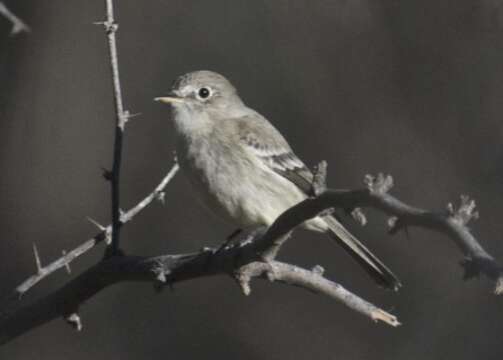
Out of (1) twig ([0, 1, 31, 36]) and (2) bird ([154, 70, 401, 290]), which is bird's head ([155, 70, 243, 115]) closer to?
(2) bird ([154, 70, 401, 290])

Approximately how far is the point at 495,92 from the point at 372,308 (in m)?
5.87

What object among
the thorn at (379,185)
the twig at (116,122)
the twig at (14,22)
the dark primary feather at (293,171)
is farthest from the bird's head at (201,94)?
the thorn at (379,185)

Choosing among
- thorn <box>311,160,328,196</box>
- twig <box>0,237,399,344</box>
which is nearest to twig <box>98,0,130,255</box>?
twig <box>0,237,399,344</box>

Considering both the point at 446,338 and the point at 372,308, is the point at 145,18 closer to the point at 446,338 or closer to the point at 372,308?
the point at 446,338

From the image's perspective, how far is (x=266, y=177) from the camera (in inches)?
251

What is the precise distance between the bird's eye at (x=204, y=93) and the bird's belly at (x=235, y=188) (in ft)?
2.19

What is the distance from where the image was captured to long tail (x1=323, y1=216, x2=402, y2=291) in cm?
621

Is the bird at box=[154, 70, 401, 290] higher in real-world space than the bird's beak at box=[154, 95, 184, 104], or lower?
lower

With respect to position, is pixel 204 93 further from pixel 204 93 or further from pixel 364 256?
pixel 364 256

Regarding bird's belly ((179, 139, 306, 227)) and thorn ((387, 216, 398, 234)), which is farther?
bird's belly ((179, 139, 306, 227))

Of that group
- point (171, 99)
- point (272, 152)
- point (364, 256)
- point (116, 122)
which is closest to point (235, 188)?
point (272, 152)

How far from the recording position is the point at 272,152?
6.59 meters

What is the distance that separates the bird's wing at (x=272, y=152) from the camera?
649 centimetres

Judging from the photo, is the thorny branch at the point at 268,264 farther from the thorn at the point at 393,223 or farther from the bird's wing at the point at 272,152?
the bird's wing at the point at 272,152
